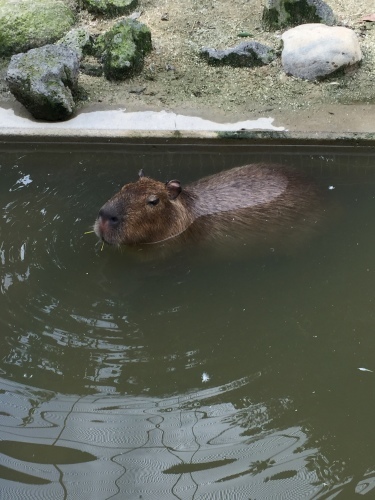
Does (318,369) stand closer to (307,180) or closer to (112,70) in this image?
(307,180)

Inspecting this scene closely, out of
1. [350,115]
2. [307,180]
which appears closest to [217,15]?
[350,115]

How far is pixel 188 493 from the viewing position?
3768mm

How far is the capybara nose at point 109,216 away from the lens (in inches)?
227

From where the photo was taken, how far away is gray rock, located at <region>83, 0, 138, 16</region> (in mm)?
8875

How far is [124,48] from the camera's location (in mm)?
7938

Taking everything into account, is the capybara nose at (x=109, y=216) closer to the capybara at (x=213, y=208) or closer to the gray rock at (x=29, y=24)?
the capybara at (x=213, y=208)

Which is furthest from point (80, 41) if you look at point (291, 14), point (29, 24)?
point (291, 14)

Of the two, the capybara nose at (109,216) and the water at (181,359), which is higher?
the capybara nose at (109,216)

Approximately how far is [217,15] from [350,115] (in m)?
2.59

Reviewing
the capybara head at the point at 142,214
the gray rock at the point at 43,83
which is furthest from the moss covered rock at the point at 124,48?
the capybara head at the point at 142,214

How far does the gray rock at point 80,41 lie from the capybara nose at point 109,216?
3112mm

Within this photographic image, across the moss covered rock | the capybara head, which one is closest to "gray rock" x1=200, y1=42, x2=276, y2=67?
the moss covered rock

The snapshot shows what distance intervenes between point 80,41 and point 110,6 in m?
0.86

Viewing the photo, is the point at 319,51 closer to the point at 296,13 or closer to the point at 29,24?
the point at 296,13
